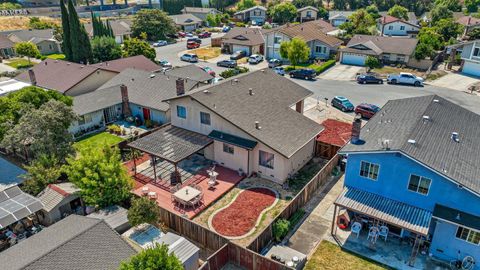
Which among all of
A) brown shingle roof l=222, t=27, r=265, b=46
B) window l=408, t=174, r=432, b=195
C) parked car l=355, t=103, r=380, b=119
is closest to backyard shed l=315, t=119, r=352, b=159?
parked car l=355, t=103, r=380, b=119

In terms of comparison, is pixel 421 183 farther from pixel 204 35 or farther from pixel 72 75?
pixel 204 35

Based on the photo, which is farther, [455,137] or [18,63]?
[18,63]

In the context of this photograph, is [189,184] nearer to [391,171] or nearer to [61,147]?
[61,147]

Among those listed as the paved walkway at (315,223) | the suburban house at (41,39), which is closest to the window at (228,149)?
the paved walkway at (315,223)

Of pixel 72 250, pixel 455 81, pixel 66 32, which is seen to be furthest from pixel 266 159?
pixel 66 32

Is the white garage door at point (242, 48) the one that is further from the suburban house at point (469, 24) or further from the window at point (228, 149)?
the suburban house at point (469, 24)

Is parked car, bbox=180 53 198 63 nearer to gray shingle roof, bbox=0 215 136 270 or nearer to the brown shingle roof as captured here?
the brown shingle roof
